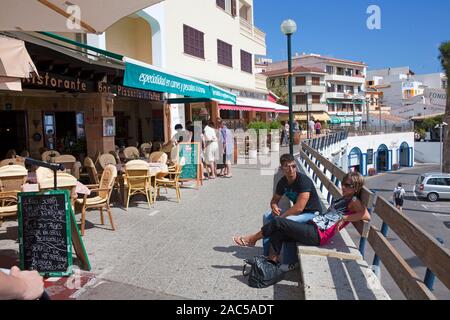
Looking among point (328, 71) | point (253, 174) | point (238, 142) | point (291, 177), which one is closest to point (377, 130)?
point (328, 71)

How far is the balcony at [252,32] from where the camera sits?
27.8m

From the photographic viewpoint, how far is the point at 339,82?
266 ft

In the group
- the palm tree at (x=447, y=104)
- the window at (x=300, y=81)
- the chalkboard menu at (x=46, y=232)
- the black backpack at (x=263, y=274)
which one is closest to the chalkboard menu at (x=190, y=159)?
the chalkboard menu at (x=46, y=232)

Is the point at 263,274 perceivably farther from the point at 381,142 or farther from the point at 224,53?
the point at 381,142

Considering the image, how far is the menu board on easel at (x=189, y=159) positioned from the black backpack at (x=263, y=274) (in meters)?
6.31

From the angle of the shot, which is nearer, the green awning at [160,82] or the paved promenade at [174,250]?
the paved promenade at [174,250]

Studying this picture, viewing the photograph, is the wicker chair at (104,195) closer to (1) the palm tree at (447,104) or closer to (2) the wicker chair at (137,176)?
(2) the wicker chair at (137,176)

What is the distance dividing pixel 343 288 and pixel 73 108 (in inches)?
536

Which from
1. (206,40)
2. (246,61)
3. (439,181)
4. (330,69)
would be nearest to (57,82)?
(206,40)

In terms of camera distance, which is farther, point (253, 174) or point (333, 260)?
point (253, 174)

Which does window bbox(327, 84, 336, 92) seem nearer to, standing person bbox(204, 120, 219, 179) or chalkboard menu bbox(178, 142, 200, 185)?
standing person bbox(204, 120, 219, 179)

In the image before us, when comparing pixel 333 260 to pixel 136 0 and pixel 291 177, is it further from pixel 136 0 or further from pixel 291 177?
pixel 136 0

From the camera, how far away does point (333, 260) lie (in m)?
4.39

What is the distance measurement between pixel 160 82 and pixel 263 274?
5.13 metres
